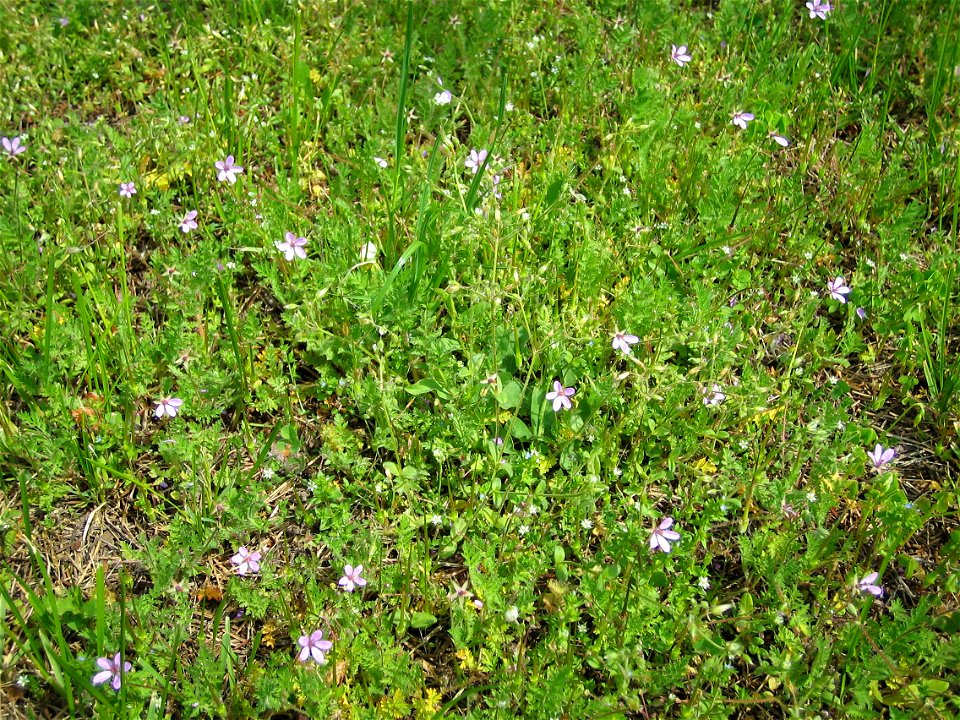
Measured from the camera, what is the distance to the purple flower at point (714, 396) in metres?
2.83

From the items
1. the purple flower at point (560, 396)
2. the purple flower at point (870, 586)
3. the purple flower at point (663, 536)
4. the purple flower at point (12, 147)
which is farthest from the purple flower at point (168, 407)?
the purple flower at point (870, 586)

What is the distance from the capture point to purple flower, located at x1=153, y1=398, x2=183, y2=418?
2.89 m

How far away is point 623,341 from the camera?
116 inches

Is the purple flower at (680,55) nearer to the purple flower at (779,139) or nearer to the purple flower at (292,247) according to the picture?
the purple flower at (779,139)

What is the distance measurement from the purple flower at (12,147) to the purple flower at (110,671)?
7.51 feet

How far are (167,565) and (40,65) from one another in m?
2.69

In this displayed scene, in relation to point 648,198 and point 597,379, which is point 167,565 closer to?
point 597,379

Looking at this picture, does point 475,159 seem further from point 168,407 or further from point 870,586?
point 870,586

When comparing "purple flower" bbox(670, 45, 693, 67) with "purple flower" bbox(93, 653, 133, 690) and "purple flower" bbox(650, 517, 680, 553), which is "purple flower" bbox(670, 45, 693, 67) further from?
"purple flower" bbox(93, 653, 133, 690)

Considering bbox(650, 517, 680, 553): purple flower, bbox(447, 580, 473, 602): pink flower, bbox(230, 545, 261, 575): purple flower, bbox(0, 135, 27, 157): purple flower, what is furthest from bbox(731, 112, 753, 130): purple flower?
bbox(0, 135, 27, 157): purple flower

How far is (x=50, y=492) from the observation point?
9.23ft

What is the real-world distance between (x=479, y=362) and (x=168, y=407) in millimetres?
1121

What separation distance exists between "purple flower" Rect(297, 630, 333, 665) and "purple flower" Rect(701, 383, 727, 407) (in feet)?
4.90

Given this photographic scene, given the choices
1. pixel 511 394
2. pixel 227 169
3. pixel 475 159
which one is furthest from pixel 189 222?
pixel 511 394
